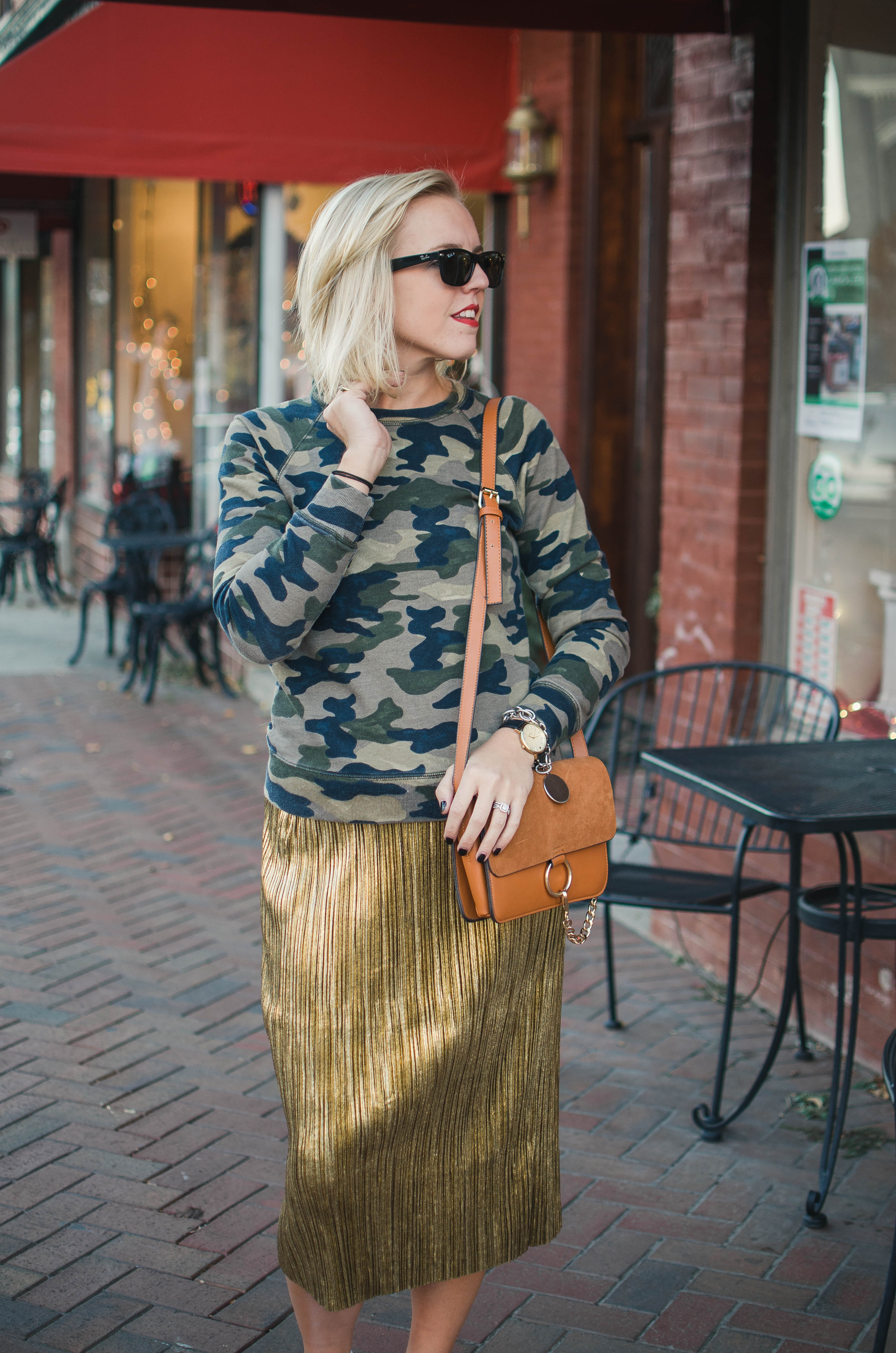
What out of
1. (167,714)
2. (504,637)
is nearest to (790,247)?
(504,637)

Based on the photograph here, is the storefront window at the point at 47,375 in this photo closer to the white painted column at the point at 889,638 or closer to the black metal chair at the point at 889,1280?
the white painted column at the point at 889,638

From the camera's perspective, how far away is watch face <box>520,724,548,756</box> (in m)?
2.02

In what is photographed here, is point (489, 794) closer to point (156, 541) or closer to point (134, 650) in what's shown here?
point (134, 650)

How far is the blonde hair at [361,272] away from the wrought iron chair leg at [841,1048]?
1588 mm

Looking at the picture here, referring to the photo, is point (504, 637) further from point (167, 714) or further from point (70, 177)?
point (70, 177)

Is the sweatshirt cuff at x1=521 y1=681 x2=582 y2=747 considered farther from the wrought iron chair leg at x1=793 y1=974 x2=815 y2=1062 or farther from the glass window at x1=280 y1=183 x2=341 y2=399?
the glass window at x1=280 y1=183 x2=341 y2=399

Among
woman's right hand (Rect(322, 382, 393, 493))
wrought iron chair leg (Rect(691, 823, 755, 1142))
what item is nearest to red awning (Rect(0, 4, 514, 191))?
wrought iron chair leg (Rect(691, 823, 755, 1142))

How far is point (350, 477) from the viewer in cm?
196

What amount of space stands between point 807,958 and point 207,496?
661cm

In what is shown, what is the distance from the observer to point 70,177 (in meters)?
13.0

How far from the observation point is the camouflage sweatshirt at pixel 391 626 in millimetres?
2053

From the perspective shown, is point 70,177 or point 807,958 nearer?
point 807,958

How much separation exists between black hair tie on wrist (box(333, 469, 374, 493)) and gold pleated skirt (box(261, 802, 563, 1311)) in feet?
1.58

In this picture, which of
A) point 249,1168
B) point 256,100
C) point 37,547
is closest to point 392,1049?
point 249,1168
